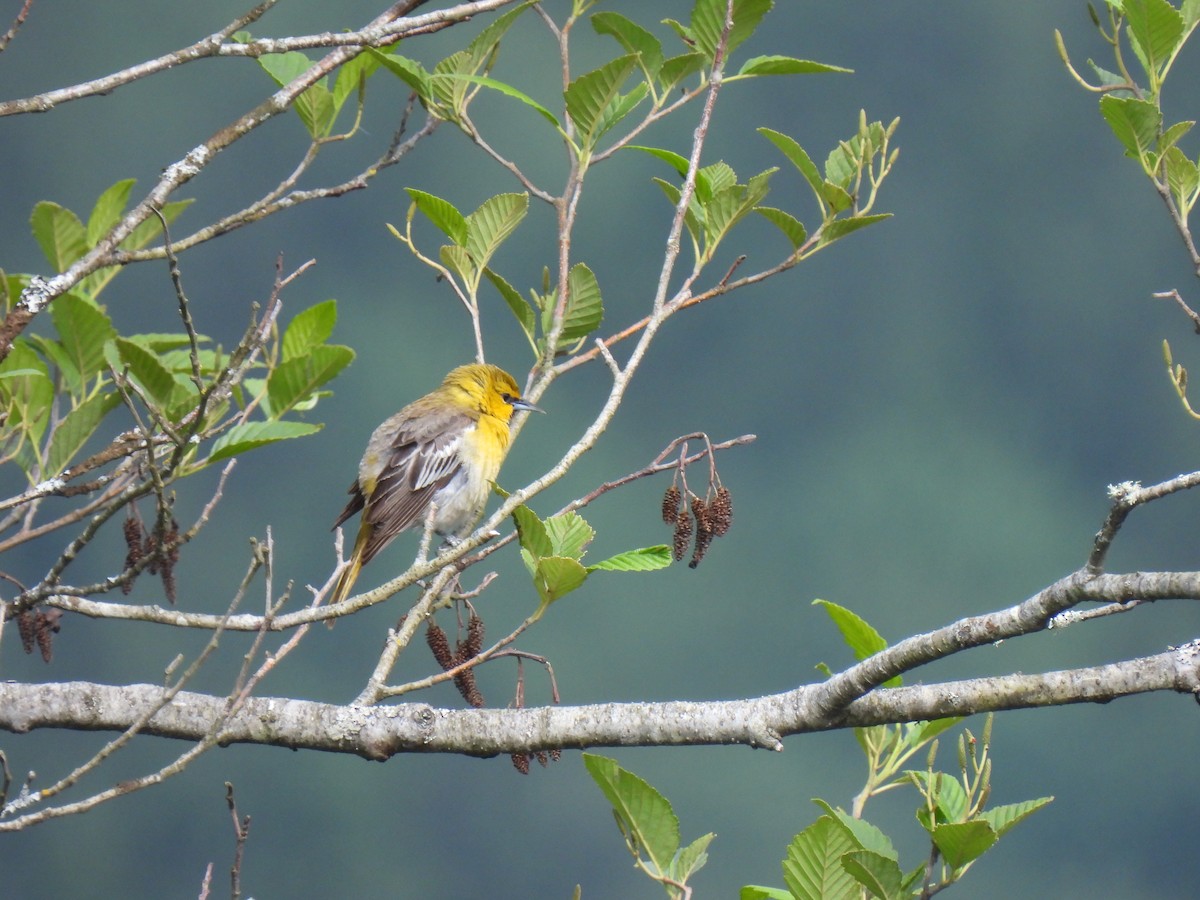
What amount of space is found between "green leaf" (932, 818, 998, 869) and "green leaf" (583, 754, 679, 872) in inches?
7.9

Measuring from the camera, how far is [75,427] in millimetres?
1353

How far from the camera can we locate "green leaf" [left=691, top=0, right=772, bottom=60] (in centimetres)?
120

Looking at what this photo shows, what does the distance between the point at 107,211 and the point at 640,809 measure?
101 cm

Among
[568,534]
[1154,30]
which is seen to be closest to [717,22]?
[1154,30]

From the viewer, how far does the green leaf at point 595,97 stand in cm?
119

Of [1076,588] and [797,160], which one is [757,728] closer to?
[1076,588]

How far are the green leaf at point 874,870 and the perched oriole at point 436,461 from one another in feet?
3.77

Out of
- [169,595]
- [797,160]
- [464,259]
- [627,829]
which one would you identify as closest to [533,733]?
[627,829]

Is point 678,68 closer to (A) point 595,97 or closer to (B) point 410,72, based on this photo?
(A) point 595,97

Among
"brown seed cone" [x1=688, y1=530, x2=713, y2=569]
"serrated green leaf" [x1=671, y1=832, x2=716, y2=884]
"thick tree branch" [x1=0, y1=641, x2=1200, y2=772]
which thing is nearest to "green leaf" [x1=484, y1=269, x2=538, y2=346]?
"brown seed cone" [x1=688, y1=530, x2=713, y2=569]

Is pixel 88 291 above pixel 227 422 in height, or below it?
above

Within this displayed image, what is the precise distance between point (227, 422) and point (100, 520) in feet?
0.91

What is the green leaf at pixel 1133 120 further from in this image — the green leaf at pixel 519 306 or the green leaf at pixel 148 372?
the green leaf at pixel 148 372

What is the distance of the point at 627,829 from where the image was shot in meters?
1.07
